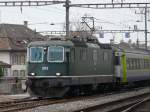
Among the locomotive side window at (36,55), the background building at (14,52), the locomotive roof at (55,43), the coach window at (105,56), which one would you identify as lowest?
the background building at (14,52)

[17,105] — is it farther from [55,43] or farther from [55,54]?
[55,43]

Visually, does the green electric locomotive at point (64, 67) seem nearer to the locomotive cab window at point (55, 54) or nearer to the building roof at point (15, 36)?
the locomotive cab window at point (55, 54)

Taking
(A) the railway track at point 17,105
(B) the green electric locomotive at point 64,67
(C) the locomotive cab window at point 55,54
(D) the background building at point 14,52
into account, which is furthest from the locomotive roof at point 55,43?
(D) the background building at point 14,52

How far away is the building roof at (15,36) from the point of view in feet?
245

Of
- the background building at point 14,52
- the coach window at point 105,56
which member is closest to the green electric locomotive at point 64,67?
the coach window at point 105,56

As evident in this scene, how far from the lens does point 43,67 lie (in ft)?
85.1

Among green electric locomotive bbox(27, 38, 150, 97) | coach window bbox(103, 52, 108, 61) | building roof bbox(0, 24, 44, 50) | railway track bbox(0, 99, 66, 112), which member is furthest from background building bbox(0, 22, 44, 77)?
railway track bbox(0, 99, 66, 112)

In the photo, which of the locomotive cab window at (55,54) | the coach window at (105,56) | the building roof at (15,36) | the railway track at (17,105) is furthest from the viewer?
the building roof at (15,36)

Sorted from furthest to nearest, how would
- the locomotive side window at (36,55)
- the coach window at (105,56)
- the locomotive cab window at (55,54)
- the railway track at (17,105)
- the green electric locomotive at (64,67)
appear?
1. the coach window at (105,56)
2. the locomotive side window at (36,55)
3. the locomotive cab window at (55,54)
4. the green electric locomotive at (64,67)
5. the railway track at (17,105)

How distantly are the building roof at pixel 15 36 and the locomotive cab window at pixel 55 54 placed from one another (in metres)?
42.8

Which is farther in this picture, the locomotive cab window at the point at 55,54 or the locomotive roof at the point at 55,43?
the locomotive roof at the point at 55,43

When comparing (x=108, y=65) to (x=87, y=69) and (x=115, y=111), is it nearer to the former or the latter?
(x=87, y=69)

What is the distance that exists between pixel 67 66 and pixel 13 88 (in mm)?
12120

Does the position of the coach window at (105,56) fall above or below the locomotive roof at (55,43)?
below
